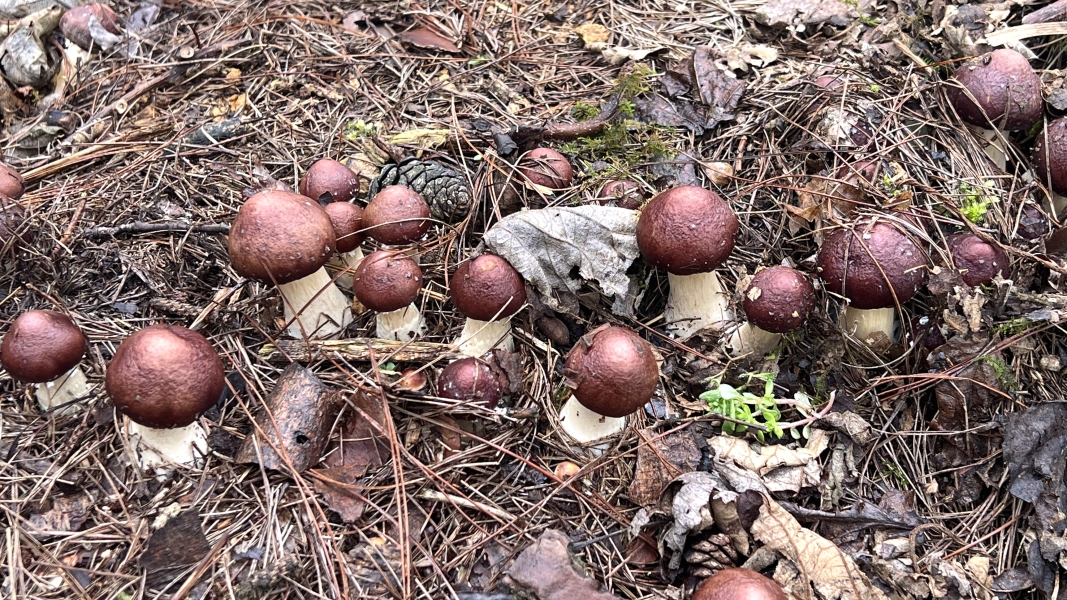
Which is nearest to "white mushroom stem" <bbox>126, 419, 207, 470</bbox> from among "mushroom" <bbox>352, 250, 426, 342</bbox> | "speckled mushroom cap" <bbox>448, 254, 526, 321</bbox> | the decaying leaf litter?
the decaying leaf litter

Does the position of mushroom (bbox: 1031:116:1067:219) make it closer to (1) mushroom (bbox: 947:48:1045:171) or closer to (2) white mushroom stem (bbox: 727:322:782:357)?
(1) mushroom (bbox: 947:48:1045:171)

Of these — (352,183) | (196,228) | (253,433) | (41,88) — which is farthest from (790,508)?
(41,88)

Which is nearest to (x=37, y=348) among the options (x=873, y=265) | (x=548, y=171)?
(x=548, y=171)

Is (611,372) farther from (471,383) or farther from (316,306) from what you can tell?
(316,306)

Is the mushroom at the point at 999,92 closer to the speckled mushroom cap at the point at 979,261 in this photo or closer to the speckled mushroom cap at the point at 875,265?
the speckled mushroom cap at the point at 979,261

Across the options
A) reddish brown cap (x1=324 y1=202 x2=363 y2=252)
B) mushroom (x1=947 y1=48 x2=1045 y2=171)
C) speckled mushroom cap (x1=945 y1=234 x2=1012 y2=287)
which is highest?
mushroom (x1=947 y1=48 x2=1045 y2=171)

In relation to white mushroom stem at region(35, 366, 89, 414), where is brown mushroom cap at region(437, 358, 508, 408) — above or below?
above
